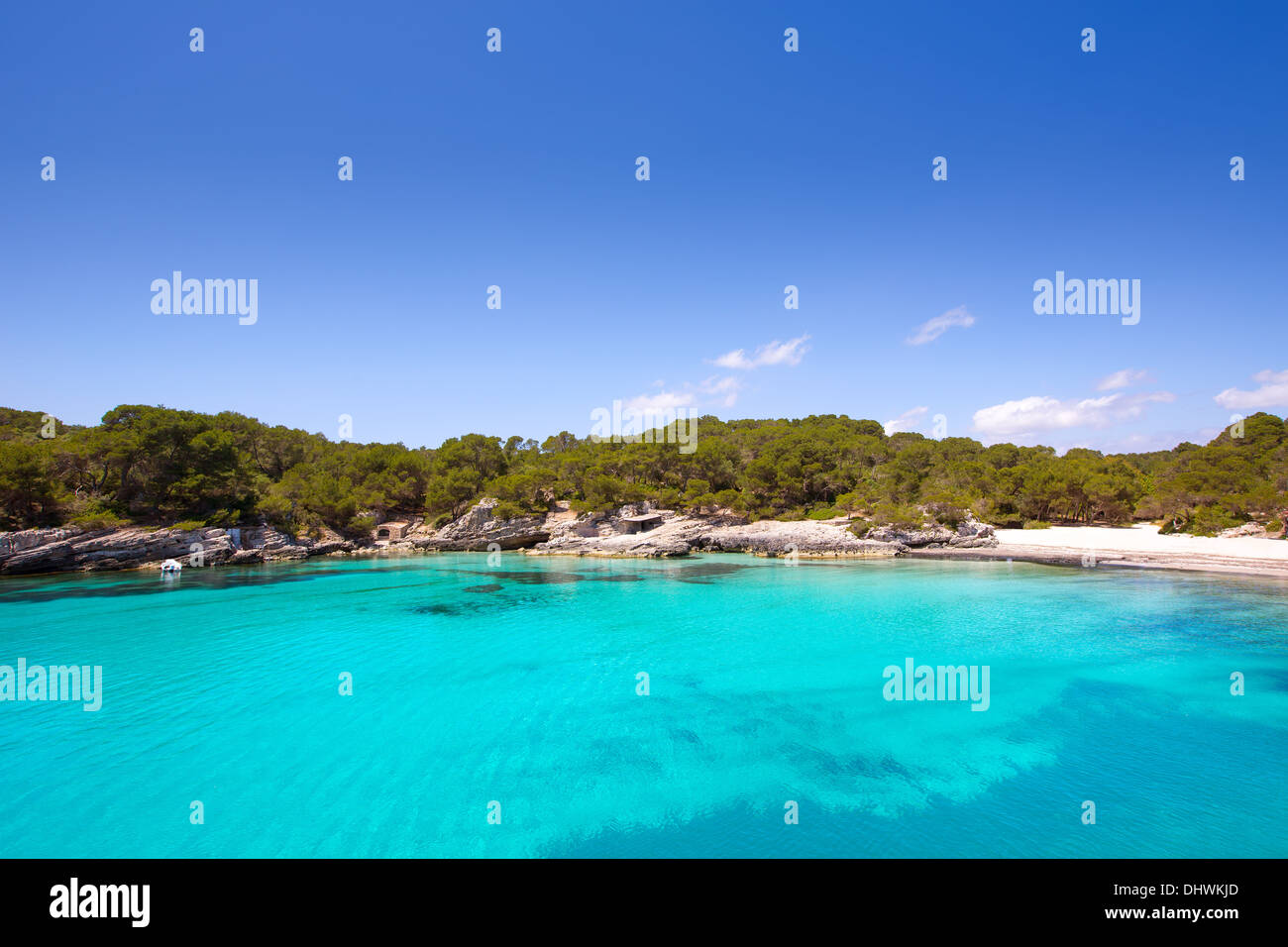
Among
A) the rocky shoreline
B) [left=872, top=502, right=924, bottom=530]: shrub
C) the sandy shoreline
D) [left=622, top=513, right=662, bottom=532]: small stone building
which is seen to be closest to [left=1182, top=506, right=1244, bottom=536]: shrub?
the sandy shoreline

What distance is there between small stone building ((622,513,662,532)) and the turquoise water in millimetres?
27698

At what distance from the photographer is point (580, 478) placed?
56531 mm

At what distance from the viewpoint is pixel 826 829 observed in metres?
7.25

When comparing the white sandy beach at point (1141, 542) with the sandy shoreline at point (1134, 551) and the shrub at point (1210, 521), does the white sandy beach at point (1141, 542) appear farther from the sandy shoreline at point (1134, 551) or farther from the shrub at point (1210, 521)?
the shrub at point (1210, 521)

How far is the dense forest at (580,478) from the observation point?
37500 millimetres

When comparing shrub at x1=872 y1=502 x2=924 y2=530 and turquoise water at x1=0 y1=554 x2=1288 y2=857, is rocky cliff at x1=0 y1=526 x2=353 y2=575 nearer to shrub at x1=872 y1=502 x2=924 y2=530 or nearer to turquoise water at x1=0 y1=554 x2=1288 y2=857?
turquoise water at x1=0 y1=554 x2=1288 y2=857

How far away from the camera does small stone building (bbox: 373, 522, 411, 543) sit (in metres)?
51.2

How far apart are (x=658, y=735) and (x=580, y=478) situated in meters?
46.9

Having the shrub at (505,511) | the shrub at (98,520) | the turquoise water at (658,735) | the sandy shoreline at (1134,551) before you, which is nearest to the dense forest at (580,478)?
the shrub at (98,520)

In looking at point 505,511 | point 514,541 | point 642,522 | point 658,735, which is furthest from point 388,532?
point 658,735

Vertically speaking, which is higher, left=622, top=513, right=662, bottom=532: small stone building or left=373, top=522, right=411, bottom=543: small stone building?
left=622, top=513, right=662, bottom=532: small stone building

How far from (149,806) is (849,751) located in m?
11.1
